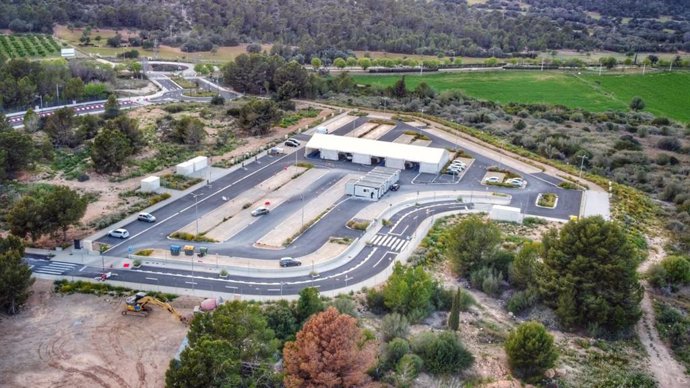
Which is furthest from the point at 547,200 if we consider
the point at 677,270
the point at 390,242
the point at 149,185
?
the point at 149,185

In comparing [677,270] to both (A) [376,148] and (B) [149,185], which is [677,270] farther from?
(B) [149,185]

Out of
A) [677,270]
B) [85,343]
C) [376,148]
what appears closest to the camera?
[85,343]

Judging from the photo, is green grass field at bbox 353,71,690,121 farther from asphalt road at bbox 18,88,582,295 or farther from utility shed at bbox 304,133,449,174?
utility shed at bbox 304,133,449,174

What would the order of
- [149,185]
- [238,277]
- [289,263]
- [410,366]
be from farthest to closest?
[149,185]
[289,263]
[238,277]
[410,366]

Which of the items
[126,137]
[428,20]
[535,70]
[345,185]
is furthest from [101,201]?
[428,20]

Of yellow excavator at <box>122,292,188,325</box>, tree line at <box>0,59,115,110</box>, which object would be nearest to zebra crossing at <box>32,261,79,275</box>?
yellow excavator at <box>122,292,188,325</box>

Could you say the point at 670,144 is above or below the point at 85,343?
above

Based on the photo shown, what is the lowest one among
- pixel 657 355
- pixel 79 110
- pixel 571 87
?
pixel 657 355
